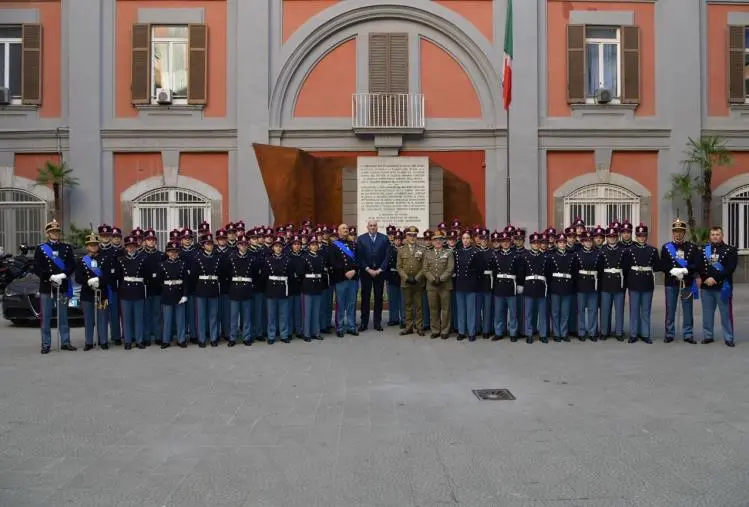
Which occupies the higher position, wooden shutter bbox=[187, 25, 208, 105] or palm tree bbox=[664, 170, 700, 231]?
wooden shutter bbox=[187, 25, 208, 105]

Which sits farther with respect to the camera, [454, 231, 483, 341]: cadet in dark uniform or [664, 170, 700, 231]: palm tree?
[664, 170, 700, 231]: palm tree

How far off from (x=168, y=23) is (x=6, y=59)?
483 cm

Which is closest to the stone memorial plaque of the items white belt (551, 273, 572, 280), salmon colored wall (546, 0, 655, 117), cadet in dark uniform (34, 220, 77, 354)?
salmon colored wall (546, 0, 655, 117)

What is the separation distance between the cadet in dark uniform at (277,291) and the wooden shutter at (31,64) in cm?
1247

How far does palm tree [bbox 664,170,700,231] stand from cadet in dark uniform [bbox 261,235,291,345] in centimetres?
Answer: 1311

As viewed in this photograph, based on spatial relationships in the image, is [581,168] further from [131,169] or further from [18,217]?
[18,217]

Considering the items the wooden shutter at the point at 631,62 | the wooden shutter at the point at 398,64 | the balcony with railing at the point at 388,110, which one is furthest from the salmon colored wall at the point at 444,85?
the wooden shutter at the point at 631,62

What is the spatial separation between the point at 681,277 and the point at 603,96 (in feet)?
34.4

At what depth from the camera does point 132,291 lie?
10375 mm

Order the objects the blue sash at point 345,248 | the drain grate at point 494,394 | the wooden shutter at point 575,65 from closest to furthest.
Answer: the drain grate at point 494,394 < the blue sash at point 345,248 < the wooden shutter at point 575,65

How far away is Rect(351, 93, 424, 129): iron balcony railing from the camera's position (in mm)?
19516

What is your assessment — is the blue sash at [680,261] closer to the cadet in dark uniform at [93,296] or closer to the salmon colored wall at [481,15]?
the cadet in dark uniform at [93,296]

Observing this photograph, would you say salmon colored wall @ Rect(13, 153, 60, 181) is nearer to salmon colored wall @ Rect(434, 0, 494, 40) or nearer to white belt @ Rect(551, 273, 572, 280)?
salmon colored wall @ Rect(434, 0, 494, 40)

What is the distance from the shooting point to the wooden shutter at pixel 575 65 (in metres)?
19.8
